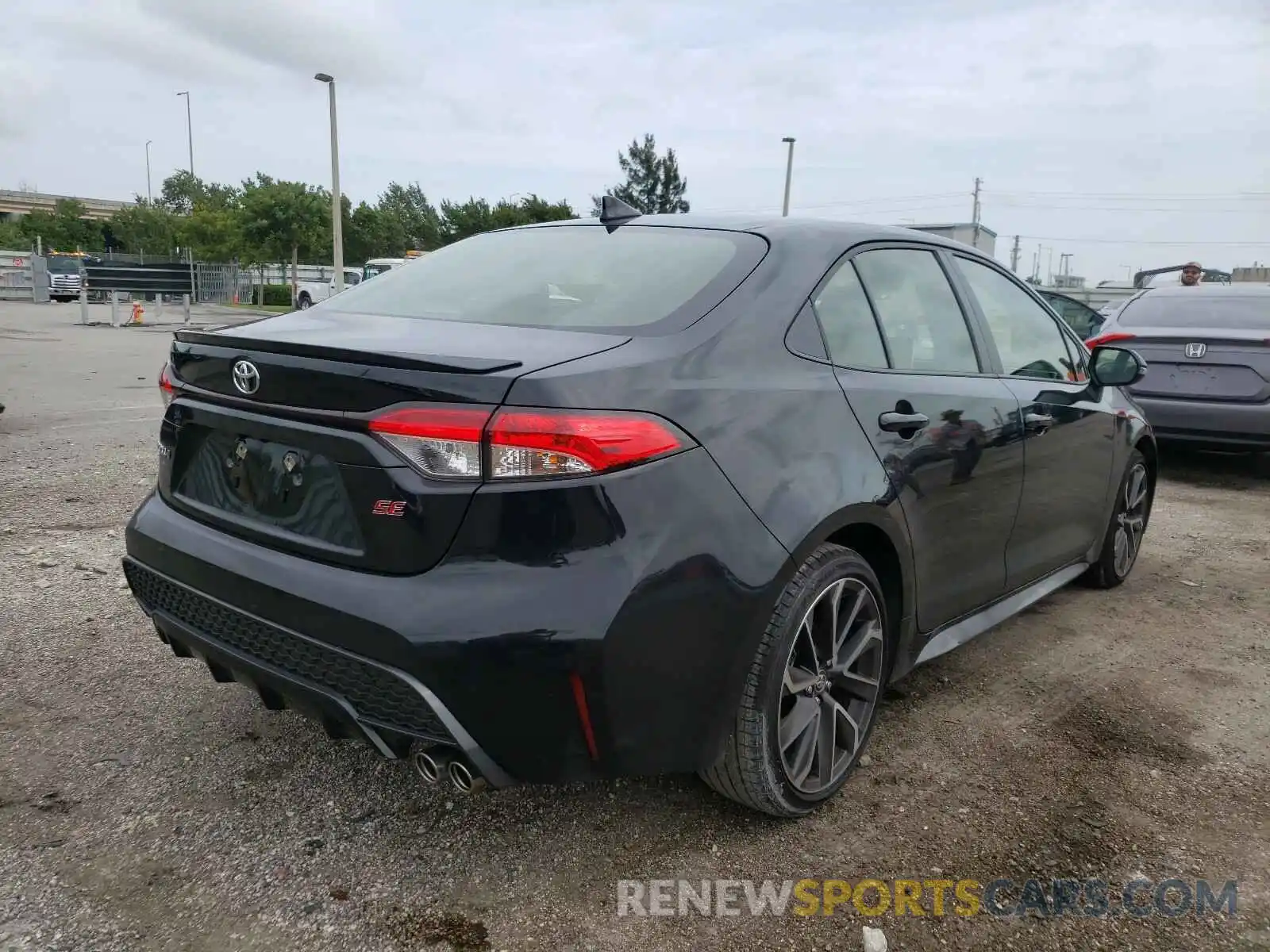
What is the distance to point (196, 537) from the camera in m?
2.42

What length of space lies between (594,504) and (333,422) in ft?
1.97

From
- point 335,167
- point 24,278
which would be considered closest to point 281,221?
point 335,167

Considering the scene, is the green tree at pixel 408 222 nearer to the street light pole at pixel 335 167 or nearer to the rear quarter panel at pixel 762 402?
the street light pole at pixel 335 167

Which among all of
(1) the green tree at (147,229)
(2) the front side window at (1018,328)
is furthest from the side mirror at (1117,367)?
(1) the green tree at (147,229)

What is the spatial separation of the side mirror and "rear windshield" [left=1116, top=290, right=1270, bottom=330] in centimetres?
375

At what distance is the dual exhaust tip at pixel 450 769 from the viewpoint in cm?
204

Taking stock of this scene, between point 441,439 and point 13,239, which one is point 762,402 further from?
point 13,239

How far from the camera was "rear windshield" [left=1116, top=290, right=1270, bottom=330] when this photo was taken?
706cm

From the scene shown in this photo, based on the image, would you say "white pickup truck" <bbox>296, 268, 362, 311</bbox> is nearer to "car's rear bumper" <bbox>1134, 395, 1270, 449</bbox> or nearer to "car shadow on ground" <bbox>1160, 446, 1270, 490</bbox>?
"car shadow on ground" <bbox>1160, 446, 1270, 490</bbox>

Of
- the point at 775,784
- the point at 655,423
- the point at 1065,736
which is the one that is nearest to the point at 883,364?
the point at 655,423

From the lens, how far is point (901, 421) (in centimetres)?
269

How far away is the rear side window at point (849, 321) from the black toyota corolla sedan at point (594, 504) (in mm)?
10

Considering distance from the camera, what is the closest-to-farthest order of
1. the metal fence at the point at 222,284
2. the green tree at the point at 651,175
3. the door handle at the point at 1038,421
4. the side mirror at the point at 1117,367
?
the door handle at the point at 1038,421 → the side mirror at the point at 1117,367 → the metal fence at the point at 222,284 → the green tree at the point at 651,175

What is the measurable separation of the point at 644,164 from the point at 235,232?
78.3 feet
